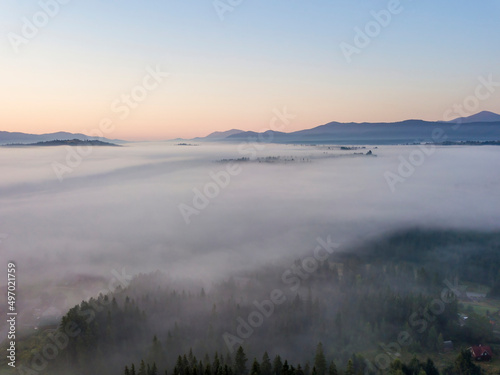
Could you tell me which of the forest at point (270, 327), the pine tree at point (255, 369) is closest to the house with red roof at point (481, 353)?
the forest at point (270, 327)

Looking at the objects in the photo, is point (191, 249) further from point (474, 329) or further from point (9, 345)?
point (474, 329)

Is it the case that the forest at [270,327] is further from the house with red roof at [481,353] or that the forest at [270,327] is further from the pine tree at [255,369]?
the house with red roof at [481,353]

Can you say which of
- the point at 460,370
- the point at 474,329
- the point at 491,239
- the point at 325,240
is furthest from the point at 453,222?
the point at 460,370

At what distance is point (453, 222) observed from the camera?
3612 inches

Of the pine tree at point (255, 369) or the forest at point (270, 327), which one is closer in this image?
the pine tree at point (255, 369)

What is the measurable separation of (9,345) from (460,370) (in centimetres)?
4504

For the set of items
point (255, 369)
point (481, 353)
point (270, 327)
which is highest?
→ point (255, 369)

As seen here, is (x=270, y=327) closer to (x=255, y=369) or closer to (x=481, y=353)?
(x=255, y=369)

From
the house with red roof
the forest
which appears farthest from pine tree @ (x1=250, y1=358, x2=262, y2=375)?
the house with red roof

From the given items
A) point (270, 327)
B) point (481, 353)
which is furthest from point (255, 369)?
point (481, 353)

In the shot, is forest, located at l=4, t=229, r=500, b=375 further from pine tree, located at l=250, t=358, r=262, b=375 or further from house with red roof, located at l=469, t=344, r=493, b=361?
house with red roof, located at l=469, t=344, r=493, b=361

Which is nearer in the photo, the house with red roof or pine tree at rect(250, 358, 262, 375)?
pine tree at rect(250, 358, 262, 375)

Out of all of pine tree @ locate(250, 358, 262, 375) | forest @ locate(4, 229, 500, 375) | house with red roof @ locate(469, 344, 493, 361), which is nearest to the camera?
pine tree @ locate(250, 358, 262, 375)

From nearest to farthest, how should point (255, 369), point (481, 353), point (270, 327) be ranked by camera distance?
point (255, 369), point (481, 353), point (270, 327)
